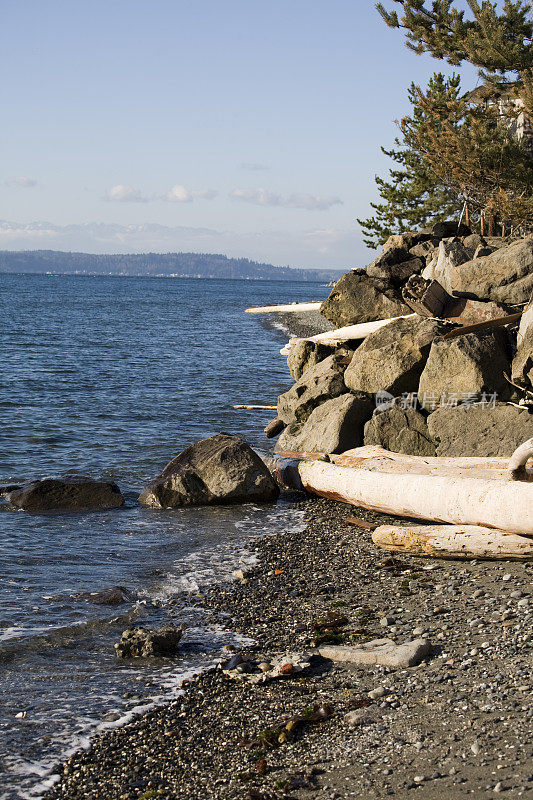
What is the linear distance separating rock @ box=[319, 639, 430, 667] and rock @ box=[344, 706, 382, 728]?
0.87 m

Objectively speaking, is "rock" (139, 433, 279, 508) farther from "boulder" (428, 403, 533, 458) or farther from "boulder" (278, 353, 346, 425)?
"boulder" (278, 353, 346, 425)

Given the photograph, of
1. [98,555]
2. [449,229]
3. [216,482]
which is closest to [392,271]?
[449,229]

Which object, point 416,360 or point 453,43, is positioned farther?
point 453,43

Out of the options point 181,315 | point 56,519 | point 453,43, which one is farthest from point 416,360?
point 181,315

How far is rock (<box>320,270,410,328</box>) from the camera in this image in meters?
20.5

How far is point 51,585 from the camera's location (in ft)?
36.0

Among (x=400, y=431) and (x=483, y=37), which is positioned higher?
(x=483, y=37)

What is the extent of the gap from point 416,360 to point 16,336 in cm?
4660

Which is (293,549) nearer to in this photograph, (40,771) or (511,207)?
(40,771)

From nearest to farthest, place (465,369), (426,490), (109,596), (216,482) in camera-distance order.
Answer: (109,596) < (426,490) < (216,482) < (465,369)

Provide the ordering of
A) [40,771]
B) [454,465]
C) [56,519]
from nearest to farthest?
1. [40,771]
2. [454,465]
3. [56,519]

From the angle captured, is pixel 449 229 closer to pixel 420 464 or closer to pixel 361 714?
pixel 420 464

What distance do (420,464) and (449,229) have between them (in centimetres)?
1632

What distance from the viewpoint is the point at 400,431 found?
15766 millimetres
